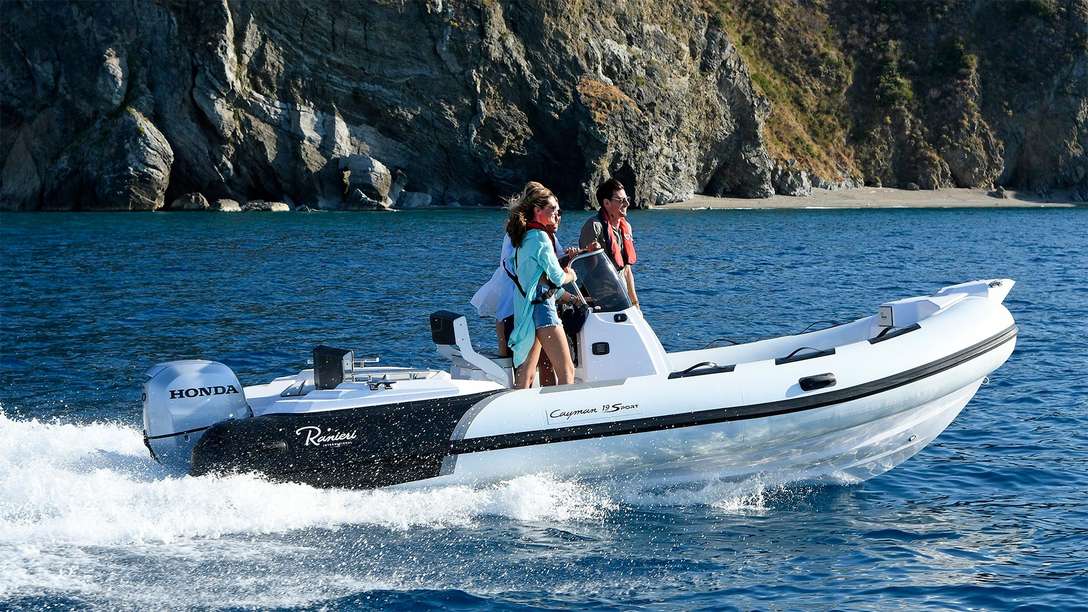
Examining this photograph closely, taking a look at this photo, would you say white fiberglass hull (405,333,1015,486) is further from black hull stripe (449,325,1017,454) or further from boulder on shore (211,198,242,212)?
boulder on shore (211,198,242,212)

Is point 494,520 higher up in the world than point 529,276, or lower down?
lower down

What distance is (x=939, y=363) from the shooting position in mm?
8305

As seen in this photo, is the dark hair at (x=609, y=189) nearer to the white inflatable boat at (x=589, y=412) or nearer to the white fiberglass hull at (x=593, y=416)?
the white inflatable boat at (x=589, y=412)

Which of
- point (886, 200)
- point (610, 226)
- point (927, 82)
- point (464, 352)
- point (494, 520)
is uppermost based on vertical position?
point (927, 82)

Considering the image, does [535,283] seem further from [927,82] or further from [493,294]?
[927,82]

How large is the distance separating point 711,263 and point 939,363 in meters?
18.4

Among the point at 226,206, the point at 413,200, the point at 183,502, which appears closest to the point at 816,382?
the point at 183,502

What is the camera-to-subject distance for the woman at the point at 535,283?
7.54m

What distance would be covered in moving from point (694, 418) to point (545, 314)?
1.23 m

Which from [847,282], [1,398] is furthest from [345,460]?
[847,282]

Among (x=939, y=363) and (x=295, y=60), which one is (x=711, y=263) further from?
(x=295, y=60)

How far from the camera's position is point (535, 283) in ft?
24.9

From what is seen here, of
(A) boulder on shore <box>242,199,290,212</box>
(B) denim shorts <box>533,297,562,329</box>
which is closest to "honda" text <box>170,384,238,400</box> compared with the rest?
(B) denim shorts <box>533,297,562,329</box>

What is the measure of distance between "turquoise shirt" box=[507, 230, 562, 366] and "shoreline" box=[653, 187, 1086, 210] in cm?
4973
